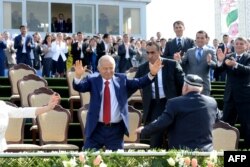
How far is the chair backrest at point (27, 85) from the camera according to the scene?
1239 cm

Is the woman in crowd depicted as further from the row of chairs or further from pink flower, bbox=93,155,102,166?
pink flower, bbox=93,155,102,166

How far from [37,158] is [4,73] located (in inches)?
542

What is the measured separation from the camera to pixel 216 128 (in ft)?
30.1

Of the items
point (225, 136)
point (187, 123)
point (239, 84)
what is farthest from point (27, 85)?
point (187, 123)

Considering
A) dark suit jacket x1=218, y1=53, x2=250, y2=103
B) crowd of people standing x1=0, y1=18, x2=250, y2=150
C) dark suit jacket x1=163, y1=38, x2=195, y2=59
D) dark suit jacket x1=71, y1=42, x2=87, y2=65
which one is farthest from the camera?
dark suit jacket x1=71, y1=42, x2=87, y2=65

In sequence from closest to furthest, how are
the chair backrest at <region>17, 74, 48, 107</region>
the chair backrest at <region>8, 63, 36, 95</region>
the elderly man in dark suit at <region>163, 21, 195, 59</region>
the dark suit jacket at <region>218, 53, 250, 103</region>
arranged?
the dark suit jacket at <region>218, 53, 250, 103</region> < the elderly man in dark suit at <region>163, 21, 195, 59</region> < the chair backrest at <region>17, 74, 48, 107</region> < the chair backrest at <region>8, 63, 36, 95</region>

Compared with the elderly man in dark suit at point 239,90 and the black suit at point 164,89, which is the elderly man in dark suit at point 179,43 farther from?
the black suit at point 164,89

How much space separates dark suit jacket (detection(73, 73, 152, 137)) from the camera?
7.94 meters

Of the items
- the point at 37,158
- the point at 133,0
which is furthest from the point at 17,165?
the point at 133,0

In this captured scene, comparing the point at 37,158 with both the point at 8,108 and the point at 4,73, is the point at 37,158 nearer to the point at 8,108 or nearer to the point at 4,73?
the point at 8,108

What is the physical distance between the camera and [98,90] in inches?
316

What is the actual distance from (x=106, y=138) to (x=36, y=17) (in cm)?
2230

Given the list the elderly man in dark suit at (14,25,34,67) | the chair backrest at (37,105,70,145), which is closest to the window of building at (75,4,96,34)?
the elderly man in dark suit at (14,25,34,67)

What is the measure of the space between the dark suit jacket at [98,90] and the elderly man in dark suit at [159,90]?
0.98 metres
